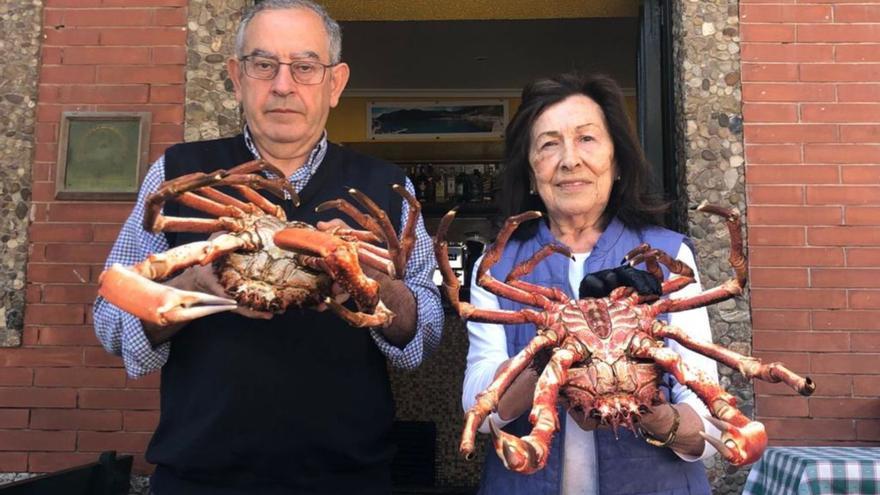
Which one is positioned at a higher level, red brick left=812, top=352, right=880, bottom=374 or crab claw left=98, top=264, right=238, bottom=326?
crab claw left=98, top=264, right=238, bottom=326

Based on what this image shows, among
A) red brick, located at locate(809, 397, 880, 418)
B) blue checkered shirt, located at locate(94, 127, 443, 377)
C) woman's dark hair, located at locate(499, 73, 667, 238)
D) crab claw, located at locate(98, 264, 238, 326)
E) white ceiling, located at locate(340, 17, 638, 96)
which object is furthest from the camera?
white ceiling, located at locate(340, 17, 638, 96)

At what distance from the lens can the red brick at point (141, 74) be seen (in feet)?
11.3

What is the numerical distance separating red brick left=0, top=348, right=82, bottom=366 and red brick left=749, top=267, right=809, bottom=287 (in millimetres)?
3093

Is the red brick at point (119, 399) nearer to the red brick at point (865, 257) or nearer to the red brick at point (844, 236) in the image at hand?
the red brick at point (844, 236)

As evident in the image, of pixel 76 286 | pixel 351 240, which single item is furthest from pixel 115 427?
pixel 351 240

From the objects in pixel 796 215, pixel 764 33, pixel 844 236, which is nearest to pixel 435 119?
pixel 764 33

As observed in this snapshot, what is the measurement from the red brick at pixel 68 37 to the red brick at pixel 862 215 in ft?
11.7

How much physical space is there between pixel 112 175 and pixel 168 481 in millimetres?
1787

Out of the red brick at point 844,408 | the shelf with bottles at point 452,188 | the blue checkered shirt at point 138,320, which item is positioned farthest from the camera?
the shelf with bottles at point 452,188

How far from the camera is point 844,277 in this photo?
10.6 ft

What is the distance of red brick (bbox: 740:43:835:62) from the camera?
10.9 feet

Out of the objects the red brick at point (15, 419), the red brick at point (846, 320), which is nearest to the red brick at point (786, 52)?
the red brick at point (846, 320)

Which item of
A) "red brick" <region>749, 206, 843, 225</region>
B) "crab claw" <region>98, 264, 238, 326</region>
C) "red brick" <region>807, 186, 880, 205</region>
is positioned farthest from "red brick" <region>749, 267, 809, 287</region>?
"crab claw" <region>98, 264, 238, 326</region>

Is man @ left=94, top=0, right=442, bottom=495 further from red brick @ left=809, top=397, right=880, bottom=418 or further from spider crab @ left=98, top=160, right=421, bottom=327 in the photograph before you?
red brick @ left=809, top=397, right=880, bottom=418
